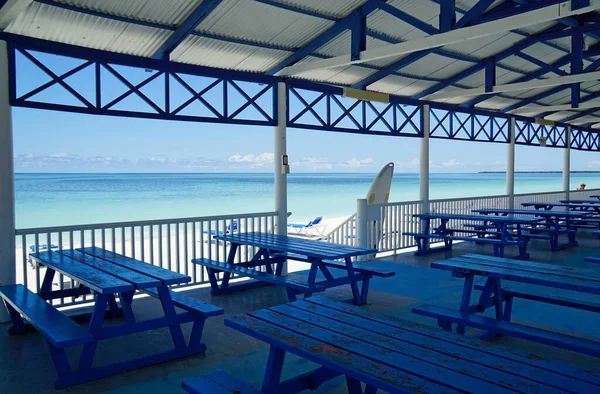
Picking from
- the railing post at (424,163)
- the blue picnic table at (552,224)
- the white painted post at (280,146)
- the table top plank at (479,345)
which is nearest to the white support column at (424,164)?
the railing post at (424,163)

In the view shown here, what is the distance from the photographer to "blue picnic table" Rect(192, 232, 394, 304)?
5.21m

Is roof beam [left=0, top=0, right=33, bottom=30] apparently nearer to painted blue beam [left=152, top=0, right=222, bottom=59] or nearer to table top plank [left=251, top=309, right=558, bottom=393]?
painted blue beam [left=152, top=0, right=222, bottom=59]

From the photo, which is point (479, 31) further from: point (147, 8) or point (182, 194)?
point (182, 194)

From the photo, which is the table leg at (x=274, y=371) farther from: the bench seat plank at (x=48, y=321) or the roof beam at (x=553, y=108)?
the roof beam at (x=553, y=108)

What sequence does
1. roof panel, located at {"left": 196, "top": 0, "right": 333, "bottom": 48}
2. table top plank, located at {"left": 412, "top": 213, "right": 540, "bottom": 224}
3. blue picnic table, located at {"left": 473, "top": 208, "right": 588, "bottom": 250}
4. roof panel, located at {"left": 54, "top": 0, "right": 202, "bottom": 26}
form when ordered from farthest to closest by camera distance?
blue picnic table, located at {"left": 473, "top": 208, "right": 588, "bottom": 250}
table top plank, located at {"left": 412, "top": 213, "right": 540, "bottom": 224}
roof panel, located at {"left": 196, "top": 0, "right": 333, "bottom": 48}
roof panel, located at {"left": 54, "top": 0, "right": 202, "bottom": 26}

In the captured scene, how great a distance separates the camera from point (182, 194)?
4841 cm

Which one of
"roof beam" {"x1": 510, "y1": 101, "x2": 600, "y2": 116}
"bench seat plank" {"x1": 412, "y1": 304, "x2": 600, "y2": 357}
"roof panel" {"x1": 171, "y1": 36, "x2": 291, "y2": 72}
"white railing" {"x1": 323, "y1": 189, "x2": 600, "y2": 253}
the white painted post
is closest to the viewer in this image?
"bench seat plank" {"x1": 412, "y1": 304, "x2": 600, "y2": 357}

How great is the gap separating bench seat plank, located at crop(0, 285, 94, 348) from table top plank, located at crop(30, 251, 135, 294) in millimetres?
298

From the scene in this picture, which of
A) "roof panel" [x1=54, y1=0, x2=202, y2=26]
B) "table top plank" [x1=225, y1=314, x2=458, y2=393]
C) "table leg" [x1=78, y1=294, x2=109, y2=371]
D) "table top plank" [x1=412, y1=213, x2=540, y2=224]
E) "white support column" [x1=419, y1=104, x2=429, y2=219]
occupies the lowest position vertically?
"table leg" [x1=78, y1=294, x2=109, y2=371]

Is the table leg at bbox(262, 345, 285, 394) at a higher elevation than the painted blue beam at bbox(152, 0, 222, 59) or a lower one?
lower

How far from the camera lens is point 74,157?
46.8 m

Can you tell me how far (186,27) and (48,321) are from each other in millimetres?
3455

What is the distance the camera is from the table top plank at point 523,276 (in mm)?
3783

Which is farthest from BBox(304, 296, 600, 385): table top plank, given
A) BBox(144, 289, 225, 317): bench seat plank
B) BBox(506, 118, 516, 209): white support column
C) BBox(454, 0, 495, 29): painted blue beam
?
BBox(506, 118, 516, 209): white support column
